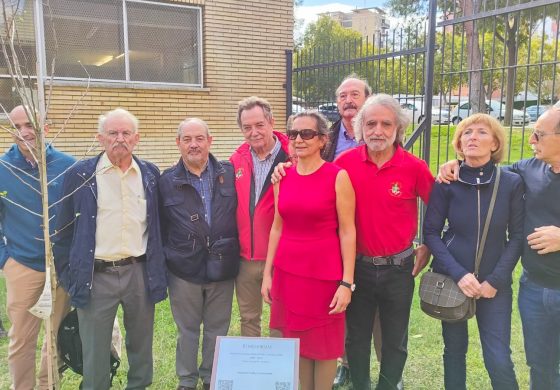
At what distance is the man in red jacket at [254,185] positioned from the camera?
315 centimetres

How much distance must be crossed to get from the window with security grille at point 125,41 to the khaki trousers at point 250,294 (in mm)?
5283

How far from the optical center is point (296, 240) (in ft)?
8.77

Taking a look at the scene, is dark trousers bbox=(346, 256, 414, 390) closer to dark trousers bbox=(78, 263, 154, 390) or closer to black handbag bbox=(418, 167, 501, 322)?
black handbag bbox=(418, 167, 501, 322)

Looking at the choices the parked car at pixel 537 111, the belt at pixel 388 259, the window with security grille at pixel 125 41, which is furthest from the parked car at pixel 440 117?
the window with security grille at pixel 125 41

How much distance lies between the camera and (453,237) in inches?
106

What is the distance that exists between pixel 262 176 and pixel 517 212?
1.58m

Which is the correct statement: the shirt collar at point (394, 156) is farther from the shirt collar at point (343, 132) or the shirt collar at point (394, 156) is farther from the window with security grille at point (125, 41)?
the window with security grille at point (125, 41)

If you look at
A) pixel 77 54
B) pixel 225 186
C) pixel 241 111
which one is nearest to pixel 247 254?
pixel 225 186

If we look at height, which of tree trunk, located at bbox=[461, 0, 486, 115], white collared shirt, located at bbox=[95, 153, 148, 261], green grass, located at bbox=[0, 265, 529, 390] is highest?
tree trunk, located at bbox=[461, 0, 486, 115]

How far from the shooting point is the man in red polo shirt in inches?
108

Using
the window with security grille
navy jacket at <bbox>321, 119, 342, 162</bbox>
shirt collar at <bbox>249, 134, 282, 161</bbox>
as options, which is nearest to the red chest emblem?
navy jacket at <bbox>321, 119, 342, 162</bbox>

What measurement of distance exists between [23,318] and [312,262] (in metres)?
1.95

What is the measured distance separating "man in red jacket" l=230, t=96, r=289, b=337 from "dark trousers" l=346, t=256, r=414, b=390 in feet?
2.31

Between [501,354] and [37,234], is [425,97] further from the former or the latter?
[37,234]
